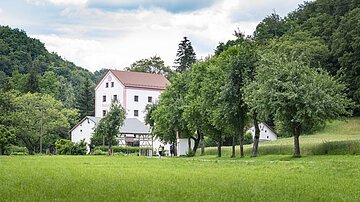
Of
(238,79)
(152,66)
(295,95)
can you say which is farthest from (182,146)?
(152,66)

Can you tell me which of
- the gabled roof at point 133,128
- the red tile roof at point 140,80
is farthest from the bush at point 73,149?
the red tile roof at point 140,80

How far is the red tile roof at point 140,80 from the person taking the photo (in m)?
104

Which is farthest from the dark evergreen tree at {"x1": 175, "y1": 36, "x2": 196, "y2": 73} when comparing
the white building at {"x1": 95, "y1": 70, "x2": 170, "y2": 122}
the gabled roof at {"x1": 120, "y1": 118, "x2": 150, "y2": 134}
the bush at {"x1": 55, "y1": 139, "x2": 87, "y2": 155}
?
the bush at {"x1": 55, "y1": 139, "x2": 87, "y2": 155}

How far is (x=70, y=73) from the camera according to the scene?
493ft

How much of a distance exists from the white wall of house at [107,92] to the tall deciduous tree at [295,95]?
64.2 meters

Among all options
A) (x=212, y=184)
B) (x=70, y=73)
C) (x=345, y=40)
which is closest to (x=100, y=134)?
(x=345, y=40)

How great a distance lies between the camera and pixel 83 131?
92188mm

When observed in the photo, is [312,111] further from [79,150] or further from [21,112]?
[21,112]

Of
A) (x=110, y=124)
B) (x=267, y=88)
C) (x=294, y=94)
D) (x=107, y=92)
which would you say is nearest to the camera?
(x=294, y=94)

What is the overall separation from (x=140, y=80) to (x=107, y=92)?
7.01 meters

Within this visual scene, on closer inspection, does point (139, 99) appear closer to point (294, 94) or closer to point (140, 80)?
point (140, 80)

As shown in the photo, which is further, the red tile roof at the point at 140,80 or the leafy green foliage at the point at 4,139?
the red tile roof at the point at 140,80

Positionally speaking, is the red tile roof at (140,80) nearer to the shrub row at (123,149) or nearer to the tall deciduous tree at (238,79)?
the shrub row at (123,149)

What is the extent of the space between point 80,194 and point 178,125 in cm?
4653
